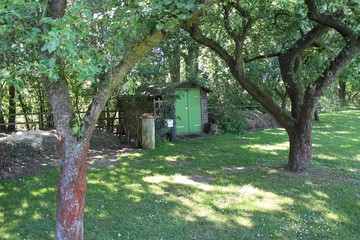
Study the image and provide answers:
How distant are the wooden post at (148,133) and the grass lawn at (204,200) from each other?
161 centimetres

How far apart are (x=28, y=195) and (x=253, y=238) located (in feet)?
13.1

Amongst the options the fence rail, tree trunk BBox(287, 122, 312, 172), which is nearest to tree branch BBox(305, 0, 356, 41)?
tree trunk BBox(287, 122, 312, 172)

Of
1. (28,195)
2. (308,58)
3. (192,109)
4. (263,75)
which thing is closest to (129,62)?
(28,195)

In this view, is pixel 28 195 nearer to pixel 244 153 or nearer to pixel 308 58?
→ pixel 244 153

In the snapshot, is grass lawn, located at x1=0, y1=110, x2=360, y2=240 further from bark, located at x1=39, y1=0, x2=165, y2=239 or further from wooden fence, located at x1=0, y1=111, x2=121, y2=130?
wooden fence, located at x1=0, y1=111, x2=121, y2=130

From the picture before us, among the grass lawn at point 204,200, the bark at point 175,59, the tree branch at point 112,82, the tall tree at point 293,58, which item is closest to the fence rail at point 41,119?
the bark at point 175,59

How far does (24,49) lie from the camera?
2916 mm

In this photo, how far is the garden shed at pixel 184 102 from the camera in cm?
1250

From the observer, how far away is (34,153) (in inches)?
364

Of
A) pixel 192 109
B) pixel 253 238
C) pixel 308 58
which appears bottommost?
pixel 253 238

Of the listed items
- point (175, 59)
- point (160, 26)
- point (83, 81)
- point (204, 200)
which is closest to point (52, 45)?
point (83, 81)

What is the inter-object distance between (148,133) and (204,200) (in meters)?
5.61

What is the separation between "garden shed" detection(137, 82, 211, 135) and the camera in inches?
492

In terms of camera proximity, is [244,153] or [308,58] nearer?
[308,58]
